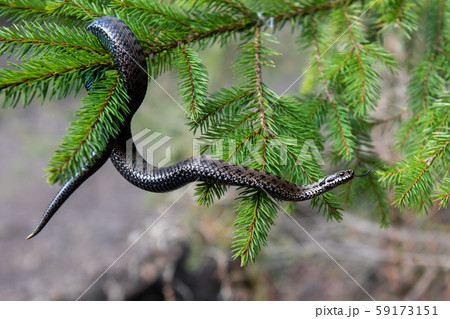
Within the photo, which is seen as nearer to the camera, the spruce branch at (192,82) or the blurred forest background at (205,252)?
the spruce branch at (192,82)

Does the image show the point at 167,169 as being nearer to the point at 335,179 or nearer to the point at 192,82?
the point at 192,82

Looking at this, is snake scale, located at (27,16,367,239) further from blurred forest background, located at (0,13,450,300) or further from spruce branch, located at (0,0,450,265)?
blurred forest background, located at (0,13,450,300)

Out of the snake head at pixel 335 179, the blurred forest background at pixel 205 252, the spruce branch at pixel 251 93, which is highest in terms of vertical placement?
the spruce branch at pixel 251 93

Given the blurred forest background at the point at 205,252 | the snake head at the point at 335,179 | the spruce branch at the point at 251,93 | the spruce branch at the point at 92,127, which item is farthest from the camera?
the blurred forest background at the point at 205,252

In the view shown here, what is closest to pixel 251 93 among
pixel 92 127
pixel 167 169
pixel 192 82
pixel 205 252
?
pixel 192 82

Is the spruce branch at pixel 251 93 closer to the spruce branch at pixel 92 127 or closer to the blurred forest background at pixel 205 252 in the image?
the spruce branch at pixel 92 127

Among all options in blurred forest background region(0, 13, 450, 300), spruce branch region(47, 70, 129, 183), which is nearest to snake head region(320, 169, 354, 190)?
spruce branch region(47, 70, 129, 183)

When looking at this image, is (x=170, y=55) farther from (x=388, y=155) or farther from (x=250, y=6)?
(x=388, y=155)

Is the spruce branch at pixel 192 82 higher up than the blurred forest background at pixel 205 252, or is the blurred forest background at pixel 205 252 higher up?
the spruce branch at pixel 192 82

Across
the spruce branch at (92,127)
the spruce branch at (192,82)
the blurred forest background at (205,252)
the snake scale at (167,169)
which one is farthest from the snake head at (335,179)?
the blurred forest background at (205,252)
